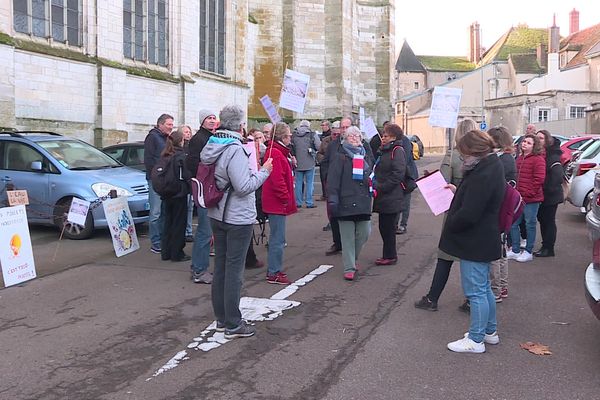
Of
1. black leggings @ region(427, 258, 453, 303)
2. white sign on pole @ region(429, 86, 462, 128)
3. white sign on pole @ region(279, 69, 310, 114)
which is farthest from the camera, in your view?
white sign on pole @ region(279, 69, 310, 114)

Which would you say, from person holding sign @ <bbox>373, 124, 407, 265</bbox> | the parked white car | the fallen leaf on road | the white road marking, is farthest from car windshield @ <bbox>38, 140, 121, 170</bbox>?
the parked white car

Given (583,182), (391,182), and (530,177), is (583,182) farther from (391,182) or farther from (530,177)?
(391,182)

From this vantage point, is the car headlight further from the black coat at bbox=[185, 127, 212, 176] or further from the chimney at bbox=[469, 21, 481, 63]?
the chimney at bbox=[469, 21, 481, 63]

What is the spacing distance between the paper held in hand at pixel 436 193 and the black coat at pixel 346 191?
122 cm

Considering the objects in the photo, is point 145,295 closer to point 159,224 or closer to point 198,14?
point 159,224

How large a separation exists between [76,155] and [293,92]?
5.76m

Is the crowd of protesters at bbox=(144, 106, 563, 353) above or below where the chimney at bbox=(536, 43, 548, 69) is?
below

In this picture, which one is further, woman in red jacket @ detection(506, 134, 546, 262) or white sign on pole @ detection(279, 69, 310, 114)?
white sign on pole @ detection(279, 69, 310, 114)

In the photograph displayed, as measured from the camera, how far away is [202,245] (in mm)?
7266

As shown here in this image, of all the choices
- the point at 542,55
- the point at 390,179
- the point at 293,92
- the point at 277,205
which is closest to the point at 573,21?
the point at 542,55

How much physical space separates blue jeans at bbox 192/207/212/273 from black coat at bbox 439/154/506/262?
10.8ft

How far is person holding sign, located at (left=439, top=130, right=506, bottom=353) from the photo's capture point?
4805 millimetres

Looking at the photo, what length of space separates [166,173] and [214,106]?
52.6ft

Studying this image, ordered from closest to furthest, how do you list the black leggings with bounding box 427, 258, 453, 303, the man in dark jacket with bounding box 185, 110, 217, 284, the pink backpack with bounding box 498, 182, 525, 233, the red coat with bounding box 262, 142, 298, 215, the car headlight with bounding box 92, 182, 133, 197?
the pink backpack with bounding box 498, 182, 525, 233, the black leggings with bounding box 427, 258, 453, 303, the man in dark jacket with bounding box 185, 110, 217, 284, the red coat with bounding box 262, 142, 298, 215, the car headlight with bounding box 92, 182, 133, 197
